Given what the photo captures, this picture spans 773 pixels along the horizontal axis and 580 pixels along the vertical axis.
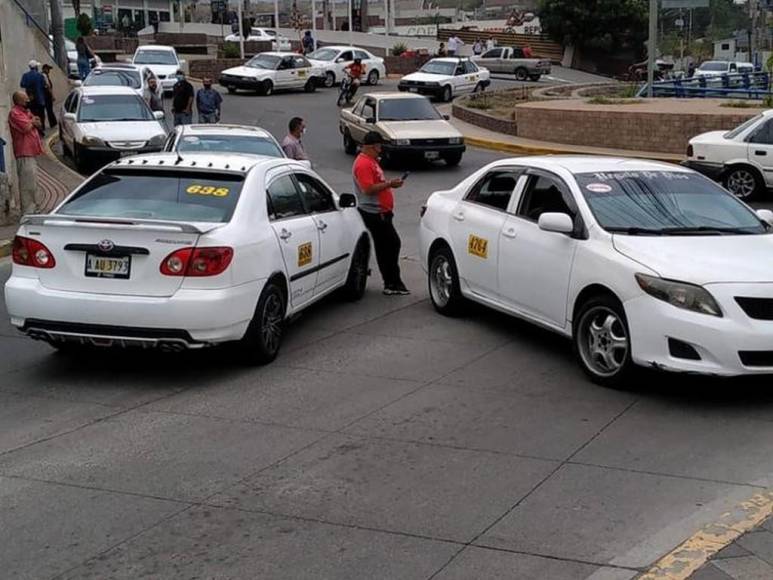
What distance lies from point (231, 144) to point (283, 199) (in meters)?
7.76

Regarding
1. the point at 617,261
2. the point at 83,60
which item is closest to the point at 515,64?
the point at 83,60

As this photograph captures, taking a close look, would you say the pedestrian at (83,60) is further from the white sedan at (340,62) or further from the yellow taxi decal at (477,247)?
the yellow taxi decal at (477,247)

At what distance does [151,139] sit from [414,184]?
5.38 meters

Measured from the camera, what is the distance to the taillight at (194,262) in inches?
311

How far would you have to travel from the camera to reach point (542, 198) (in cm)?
927

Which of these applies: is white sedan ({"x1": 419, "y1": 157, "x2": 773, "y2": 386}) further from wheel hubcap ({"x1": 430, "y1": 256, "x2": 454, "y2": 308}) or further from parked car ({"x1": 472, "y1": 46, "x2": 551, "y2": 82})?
parked car ({"x1": 472, "y1": 46, "x2": 551, "y2": 82})

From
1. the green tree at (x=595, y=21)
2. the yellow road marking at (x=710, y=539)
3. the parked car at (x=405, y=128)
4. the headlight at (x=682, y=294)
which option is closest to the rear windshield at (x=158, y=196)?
the headlight at (x=682, y=294)

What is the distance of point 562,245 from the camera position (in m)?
8.53

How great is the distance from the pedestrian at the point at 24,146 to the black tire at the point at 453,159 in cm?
1041

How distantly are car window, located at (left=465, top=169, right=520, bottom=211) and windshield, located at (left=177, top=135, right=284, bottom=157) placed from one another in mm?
6967

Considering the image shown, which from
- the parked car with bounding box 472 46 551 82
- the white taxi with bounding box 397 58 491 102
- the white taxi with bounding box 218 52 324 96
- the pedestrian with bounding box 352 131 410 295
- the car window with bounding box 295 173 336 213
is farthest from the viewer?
the parked car with bounding box 472 46 551 82

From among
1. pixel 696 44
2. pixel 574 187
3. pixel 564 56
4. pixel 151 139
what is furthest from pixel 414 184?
pixel 696 44

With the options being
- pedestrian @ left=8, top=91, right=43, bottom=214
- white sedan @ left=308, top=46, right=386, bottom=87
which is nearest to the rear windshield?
pedestrian @ left=8, top=91, right=43, bottom=214

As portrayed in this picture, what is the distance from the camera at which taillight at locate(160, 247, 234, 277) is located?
25.9 ft
